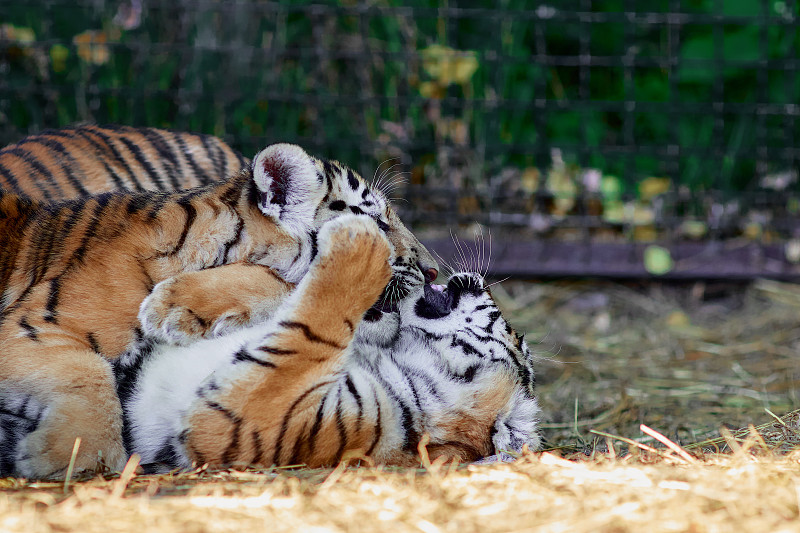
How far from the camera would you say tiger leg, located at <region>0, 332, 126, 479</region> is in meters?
1.42

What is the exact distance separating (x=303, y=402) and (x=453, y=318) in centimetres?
48

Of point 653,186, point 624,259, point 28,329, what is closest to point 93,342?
point 28,329

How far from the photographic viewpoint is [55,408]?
1454mm

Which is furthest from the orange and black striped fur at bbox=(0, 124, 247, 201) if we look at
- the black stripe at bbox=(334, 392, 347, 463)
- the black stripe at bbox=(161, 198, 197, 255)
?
the black stripe at bbox=(334, 392, 347, 463)

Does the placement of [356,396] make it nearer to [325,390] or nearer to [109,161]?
[325,390]

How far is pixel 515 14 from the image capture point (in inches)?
127

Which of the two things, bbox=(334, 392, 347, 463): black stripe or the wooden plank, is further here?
the wooden plank

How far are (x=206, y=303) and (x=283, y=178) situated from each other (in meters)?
0.33

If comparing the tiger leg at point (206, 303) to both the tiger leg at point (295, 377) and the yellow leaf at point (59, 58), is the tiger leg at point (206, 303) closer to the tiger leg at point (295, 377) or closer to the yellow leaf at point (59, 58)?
the tiger leg at point (295, 377)

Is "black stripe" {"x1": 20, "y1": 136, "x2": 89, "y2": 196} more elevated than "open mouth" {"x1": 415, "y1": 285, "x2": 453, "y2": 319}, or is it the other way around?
"black stripe" {"x1": 20, "y1": 136, "x2": 89, "y2": 196}

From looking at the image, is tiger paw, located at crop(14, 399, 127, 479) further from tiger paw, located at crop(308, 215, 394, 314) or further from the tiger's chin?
the tiger's chin

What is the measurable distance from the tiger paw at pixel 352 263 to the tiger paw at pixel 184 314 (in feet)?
0.66

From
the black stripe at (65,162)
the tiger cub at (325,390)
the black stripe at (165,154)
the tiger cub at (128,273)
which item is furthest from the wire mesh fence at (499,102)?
the tiger cub at (325,390)

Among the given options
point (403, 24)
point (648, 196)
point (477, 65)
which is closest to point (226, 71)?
point (403, 24)
